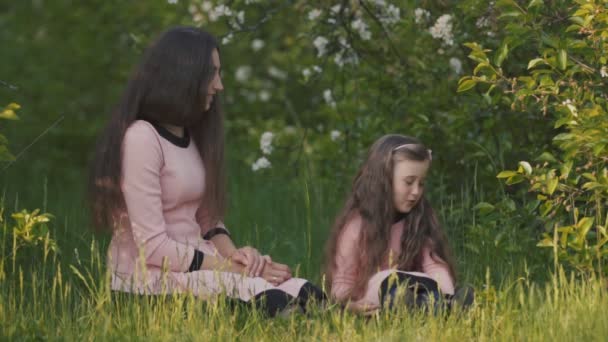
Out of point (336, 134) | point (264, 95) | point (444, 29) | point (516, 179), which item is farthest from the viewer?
point (264, 95)

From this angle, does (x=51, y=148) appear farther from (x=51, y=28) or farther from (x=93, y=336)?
(x=93, y=336)

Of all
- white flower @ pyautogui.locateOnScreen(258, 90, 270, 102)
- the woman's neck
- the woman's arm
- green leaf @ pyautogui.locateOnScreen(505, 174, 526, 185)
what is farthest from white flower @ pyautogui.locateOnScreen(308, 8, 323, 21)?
white flower @ pyautogui.locateOnScreen(258, 90, 270, 102)

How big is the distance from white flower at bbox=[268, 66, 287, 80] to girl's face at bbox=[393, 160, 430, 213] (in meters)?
7.34

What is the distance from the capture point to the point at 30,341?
3.91 meters

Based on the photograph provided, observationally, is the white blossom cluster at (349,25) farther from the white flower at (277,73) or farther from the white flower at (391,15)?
the white flower at (277,73)

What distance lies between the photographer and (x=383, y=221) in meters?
4.50

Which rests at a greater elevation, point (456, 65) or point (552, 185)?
point (456, 65)

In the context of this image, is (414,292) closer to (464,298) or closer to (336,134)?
(464,298)

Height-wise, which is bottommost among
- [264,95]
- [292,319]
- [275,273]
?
[292,319]

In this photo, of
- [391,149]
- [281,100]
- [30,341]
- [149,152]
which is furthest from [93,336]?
[281,100]

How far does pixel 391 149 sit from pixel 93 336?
1469 millimetres

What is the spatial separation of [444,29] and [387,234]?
1715mm

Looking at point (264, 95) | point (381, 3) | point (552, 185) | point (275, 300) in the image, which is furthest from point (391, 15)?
point (264, 95)

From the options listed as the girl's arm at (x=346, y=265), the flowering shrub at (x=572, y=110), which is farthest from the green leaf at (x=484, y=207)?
the girl's arm at (x=346, y=265)
